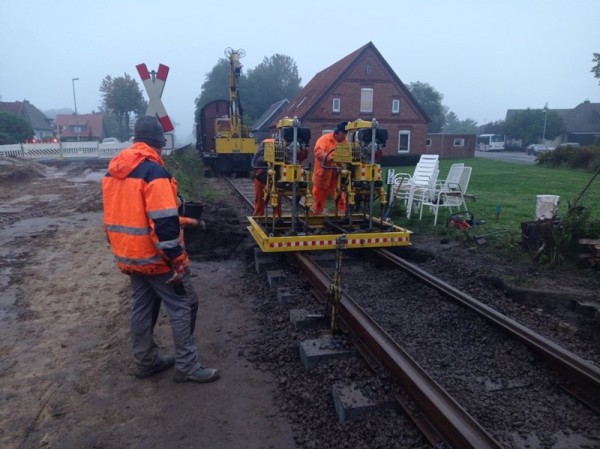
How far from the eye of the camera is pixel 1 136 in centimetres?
3941

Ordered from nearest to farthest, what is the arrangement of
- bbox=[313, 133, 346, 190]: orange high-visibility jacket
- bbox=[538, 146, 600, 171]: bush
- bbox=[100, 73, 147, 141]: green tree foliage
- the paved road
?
bbox=[313, 133, 346, 190]: orange high-visibility jacket < bbox=[538, 146, 600, 171]: bush < the paved road < bbox=[100, 73, 147, 141]: green tree foliage

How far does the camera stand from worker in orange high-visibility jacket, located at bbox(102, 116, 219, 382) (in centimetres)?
327

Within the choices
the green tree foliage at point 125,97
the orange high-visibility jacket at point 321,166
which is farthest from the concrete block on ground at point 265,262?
the green tree foliage at point 125,97

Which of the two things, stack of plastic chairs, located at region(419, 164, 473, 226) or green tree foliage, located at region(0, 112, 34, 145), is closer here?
stack of plastic chairs, located at region(419, 164, 473, 226)

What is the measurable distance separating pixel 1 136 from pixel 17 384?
143 feet

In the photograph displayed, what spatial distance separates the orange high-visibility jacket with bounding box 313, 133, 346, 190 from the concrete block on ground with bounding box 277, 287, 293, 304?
2.97 metres

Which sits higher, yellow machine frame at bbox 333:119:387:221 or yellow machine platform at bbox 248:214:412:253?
yellow machine frame at bbox 333:119:387:221

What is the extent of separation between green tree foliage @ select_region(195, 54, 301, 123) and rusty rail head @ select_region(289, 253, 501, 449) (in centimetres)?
6692

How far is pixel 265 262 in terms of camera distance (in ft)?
20.6

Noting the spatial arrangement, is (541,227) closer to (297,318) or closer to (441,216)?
(441,216)

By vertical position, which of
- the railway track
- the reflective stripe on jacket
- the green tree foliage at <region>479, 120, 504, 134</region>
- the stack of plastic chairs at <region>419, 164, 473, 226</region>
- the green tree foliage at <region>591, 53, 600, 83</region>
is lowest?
the railway track

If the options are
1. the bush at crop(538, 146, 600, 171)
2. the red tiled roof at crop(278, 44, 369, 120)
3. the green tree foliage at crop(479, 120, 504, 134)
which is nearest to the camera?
the bush at crop(538, 146, 600, 171)

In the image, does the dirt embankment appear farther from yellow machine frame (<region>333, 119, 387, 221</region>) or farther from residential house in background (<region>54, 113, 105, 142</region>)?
residential house in background (<region>54, 113, 105, 142</region>)

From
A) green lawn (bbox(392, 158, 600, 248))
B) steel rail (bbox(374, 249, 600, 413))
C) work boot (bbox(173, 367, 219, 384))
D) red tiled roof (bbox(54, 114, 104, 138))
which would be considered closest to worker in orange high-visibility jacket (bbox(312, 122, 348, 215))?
green lawn (bbox(392, 158, 600, 248))
